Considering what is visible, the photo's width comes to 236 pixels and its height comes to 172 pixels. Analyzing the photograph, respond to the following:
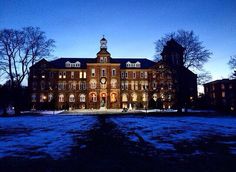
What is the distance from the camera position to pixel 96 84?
68188mm

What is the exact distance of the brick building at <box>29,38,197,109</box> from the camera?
6775cm

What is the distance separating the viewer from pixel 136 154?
7770mm

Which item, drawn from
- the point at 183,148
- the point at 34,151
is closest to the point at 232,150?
the point at 183,148

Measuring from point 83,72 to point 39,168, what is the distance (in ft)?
217

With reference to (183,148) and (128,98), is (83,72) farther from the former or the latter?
(183,148)

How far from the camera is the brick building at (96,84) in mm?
67750

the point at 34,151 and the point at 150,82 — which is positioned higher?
the point at 150,82

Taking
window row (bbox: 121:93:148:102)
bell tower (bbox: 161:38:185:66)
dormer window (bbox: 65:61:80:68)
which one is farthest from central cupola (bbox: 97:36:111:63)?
bell tower (bbox: 161:38:185:66)

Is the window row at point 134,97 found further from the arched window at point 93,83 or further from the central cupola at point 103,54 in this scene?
the central cupola at point 103,54

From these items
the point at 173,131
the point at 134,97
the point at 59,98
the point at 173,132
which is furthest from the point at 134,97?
the point at 173,132

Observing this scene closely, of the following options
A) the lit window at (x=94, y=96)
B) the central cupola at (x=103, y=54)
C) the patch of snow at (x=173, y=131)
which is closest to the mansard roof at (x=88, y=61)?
the central cupola at (x=103, y=54)

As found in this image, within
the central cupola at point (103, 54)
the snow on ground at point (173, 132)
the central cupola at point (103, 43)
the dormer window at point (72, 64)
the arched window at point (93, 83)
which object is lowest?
the snow on ground at point (173, 132)

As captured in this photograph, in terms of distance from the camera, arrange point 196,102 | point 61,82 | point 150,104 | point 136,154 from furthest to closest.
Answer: point 61,82 < point 150,104 < point 196,102 < point 136,154

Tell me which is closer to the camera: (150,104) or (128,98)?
(150,104)
